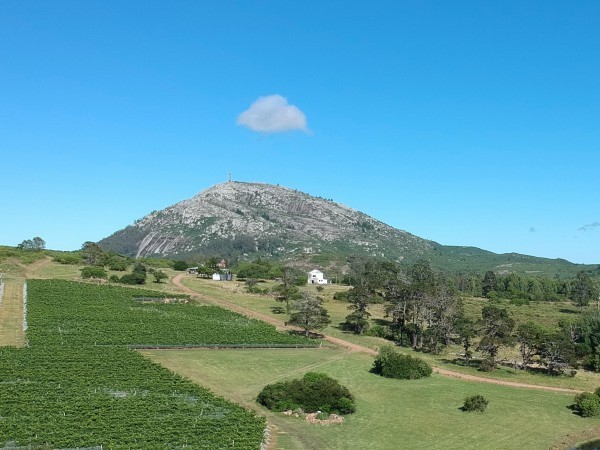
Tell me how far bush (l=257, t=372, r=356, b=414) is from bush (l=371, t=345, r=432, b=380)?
15.7 metres

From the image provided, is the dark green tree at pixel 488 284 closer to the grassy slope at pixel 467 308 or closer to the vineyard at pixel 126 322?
the grassy slope at pixel 467 308

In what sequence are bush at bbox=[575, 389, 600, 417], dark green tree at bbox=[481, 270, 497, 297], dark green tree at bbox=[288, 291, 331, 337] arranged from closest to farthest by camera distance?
bush at bbox=[575, 389, 600, 417]
dark green tree at bbox=[288, 291, 331, 337]
dark green tree at bbox=[481, 270, 497, 297]

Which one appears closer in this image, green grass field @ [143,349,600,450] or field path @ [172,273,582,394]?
green grass field @ [143,349,600,450]

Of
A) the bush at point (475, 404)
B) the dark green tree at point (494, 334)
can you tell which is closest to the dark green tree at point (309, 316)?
the dark green tree at point (494, 334)

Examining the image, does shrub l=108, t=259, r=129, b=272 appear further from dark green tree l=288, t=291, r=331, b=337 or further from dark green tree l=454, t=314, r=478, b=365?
dark green tree l=454, t=314, r=478, b=365

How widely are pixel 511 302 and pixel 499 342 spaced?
8219cm

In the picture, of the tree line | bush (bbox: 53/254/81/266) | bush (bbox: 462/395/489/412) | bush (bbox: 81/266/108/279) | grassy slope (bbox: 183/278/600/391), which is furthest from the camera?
bush (bbox: 53/254/81/266)

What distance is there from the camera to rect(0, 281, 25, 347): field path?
240ft

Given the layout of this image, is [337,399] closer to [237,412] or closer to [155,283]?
[237,412]

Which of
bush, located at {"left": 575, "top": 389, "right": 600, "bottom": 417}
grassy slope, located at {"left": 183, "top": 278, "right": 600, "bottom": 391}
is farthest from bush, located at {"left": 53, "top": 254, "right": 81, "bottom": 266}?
bush, located at {"left": 575, "top": 389, "right": 600, "bottom": 417}

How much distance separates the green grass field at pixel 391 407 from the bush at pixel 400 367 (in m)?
1.28

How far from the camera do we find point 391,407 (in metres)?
53.8

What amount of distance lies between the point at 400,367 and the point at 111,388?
33.5 m

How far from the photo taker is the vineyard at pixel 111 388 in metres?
38.5
